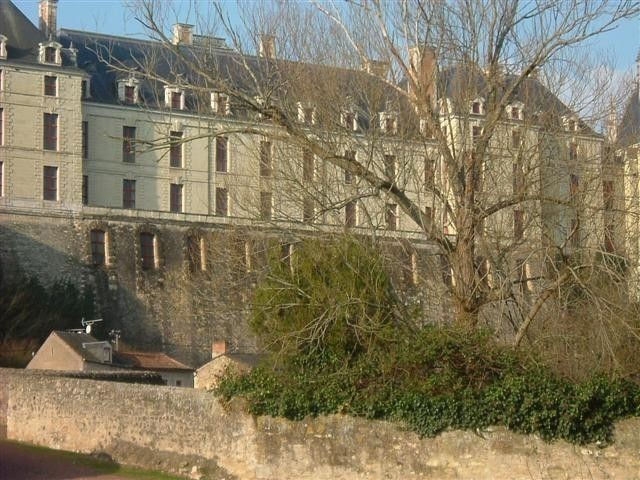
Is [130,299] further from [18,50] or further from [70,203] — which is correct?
[18,50]

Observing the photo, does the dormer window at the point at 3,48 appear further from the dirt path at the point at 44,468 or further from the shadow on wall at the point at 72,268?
the dirt path at the point at 44,468

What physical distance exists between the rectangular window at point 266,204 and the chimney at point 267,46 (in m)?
2.34

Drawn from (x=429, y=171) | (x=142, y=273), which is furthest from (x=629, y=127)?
(x=142, y=273)

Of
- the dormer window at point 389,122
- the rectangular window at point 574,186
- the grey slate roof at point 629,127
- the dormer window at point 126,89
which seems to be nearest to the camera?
the rectangular window at point 574,186

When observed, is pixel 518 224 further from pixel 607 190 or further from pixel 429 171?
pixel 429 171

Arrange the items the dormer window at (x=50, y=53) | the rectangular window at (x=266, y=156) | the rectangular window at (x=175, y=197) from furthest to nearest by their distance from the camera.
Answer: the rectangular window at (x=175, y=197), the dormer window at (x=50, y=53), the rectangular window at (x=266, y=156)

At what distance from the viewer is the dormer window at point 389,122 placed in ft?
66.5

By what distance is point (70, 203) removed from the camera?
56344 mm

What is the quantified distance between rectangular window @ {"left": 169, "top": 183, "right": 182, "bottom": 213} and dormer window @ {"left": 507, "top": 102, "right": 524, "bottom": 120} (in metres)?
39.8

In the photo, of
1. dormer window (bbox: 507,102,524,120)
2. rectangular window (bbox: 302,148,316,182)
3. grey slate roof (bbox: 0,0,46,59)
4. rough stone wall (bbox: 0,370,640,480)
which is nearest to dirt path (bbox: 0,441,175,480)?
rough stone wall (bbox: 0,370,640,480)

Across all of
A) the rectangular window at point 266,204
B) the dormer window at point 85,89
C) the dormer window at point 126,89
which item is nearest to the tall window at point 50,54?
the dormer window at point 85,89

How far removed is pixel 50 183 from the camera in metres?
57.0

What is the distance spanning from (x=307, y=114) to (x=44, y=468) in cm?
673

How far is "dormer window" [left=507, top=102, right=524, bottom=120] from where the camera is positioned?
69.2 ft
